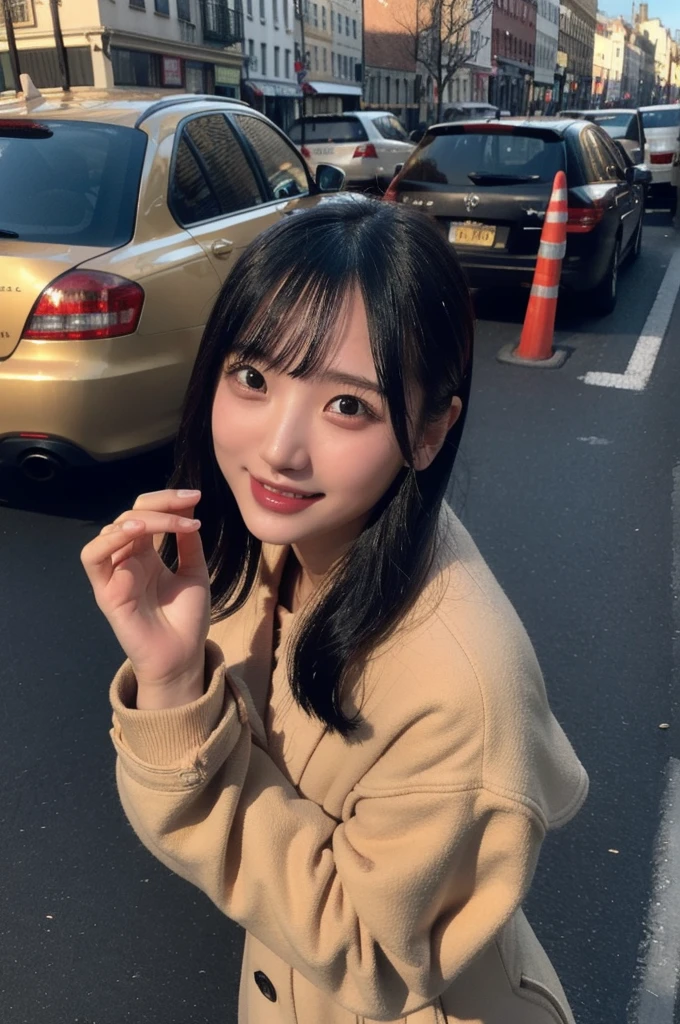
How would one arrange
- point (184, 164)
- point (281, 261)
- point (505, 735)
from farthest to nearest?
point (184, 164) < point (281, 261) < point (505, 735)

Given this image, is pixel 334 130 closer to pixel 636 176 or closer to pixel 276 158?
pixel 636 176

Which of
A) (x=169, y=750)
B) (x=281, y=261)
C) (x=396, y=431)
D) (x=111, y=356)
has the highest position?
(x=281, y=261)

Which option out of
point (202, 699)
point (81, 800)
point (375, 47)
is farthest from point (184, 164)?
point (375, 47)

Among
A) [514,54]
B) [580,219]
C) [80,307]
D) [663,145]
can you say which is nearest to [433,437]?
[80,307]

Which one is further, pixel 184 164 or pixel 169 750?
pixel 184 164

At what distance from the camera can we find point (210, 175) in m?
4.54

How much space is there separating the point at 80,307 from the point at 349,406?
9.07 ft

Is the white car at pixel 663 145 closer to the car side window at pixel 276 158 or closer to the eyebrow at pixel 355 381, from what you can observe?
the car side window at pixel 276 158

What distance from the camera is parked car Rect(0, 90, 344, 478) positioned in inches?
141

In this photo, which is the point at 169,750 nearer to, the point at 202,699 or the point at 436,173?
the point at 202,699

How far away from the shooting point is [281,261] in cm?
112

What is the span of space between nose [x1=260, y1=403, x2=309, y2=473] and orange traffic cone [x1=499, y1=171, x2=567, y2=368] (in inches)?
229

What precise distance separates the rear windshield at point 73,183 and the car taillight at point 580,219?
165 inches

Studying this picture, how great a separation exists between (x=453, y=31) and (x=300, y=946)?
170ft
